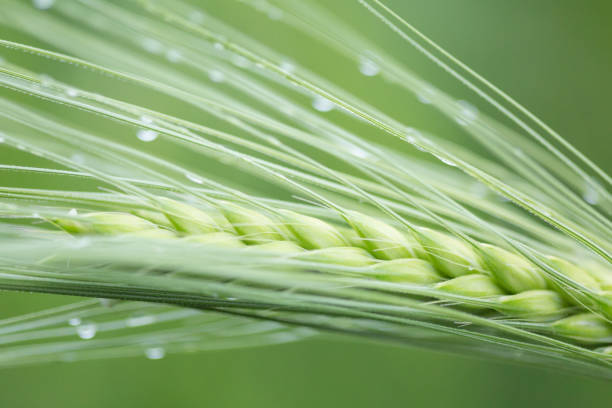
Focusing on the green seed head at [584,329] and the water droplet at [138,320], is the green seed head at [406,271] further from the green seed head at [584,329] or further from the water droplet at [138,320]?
→ the water droplet at [138,320]

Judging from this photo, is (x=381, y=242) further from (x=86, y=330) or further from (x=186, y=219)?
(x=86, y=330)

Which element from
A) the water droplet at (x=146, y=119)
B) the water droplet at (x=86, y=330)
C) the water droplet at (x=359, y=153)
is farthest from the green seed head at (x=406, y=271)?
the water droplet at (x=86, y=330)

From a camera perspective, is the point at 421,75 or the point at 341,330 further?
the point at 421,75

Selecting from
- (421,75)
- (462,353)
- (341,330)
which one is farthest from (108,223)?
(421,75)

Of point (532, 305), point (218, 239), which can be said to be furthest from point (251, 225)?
point (532, 305)

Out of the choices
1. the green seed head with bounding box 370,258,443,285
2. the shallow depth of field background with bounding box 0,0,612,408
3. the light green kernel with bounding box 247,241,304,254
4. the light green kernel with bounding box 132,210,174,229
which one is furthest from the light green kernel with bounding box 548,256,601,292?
the shallow depth of field background with bounding box 0,0,612,408

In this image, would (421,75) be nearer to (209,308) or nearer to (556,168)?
(556,168)
